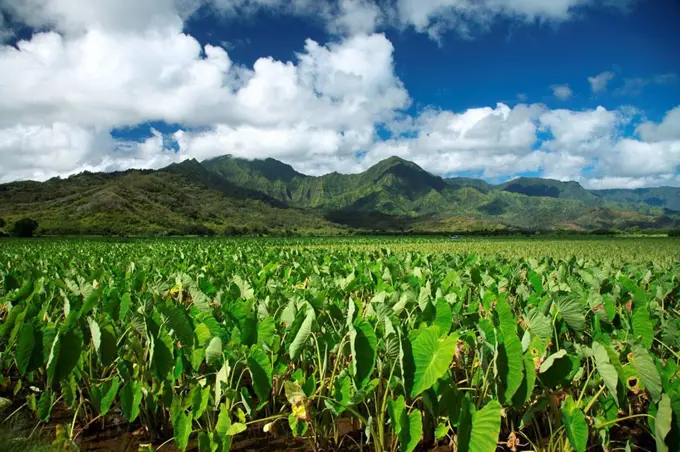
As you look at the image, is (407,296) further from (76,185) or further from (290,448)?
(76,185)

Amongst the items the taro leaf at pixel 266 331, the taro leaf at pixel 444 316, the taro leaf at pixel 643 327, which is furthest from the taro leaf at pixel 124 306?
the taro leaf at pixel 643 327

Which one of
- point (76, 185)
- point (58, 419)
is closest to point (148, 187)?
point (76, 185)

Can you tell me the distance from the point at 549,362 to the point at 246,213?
178559 mm

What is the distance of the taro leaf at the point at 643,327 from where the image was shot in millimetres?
3457

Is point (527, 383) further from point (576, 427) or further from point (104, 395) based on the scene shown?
point (104, 395)

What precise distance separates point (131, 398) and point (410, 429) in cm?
190

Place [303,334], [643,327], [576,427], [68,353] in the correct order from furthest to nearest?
[643,327] < [303,334] < [68,353] < [576,427]

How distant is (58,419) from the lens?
362 cm

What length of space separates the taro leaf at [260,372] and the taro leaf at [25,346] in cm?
159

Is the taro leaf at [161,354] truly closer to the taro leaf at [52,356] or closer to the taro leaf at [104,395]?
the taro leaf at [104,395]

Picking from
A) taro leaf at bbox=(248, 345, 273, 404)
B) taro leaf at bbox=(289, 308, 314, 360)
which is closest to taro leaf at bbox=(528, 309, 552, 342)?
taro leaf at bbox=(289, 308, 314, 360)

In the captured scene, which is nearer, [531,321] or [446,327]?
[531,321]

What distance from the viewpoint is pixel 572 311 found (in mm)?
3275

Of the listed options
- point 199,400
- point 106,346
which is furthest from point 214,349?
point 106,346
